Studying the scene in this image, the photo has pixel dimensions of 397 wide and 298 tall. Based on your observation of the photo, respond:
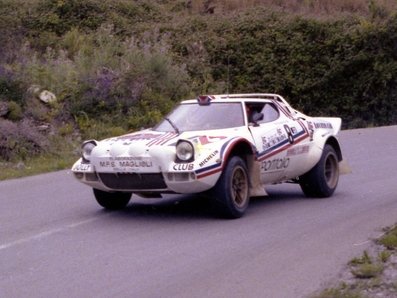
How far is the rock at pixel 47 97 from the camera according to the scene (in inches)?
845

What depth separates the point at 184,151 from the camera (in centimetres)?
1062

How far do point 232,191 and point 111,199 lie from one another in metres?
1.75

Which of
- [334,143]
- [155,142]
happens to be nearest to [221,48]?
[334,143]

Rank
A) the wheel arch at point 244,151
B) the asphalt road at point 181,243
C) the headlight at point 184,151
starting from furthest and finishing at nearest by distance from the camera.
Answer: the wheel arch at point 244,151, the headlight at point 184,151, the asphalt road at point 181,243

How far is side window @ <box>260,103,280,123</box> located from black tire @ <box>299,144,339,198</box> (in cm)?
90

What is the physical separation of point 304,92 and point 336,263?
73.5 feet

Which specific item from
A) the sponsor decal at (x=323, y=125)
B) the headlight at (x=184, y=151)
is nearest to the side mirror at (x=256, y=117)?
the sponsor decal at (x=323, y=125)

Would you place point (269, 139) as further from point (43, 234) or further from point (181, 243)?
point (43, 234)

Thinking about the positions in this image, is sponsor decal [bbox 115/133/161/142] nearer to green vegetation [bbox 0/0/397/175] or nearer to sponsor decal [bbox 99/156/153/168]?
sponsor decal [bbox 99/156/153/168]

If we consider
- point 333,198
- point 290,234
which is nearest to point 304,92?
point 333,198

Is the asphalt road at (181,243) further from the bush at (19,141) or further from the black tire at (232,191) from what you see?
the bush at (19,141)

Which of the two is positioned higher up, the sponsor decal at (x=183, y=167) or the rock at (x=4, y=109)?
the rock at (x=4, y=109)

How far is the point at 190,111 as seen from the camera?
39.7 feet

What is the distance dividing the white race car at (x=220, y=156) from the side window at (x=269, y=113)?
16mm
